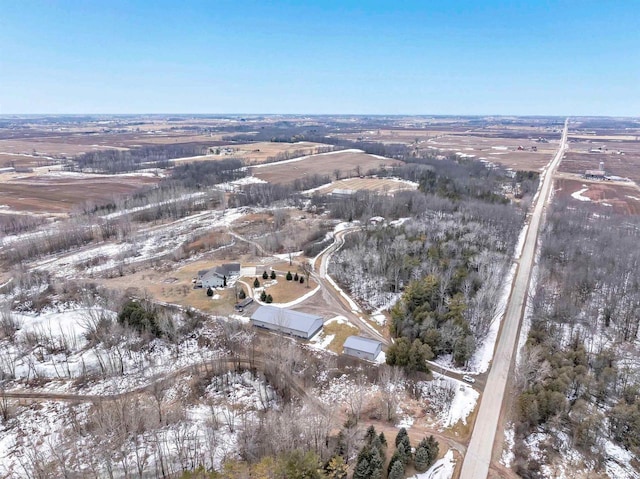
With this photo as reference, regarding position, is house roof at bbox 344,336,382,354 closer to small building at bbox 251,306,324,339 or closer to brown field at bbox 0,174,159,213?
small building at bbox 251,306,324,339

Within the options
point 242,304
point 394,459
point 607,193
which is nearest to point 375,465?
point 394,459

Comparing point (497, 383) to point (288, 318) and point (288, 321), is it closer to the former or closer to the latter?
point (288, 321)

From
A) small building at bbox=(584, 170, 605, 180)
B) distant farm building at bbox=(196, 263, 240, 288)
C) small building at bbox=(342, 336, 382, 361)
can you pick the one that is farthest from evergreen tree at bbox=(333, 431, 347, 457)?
small building at bbox=(584, 170, 605, 180)

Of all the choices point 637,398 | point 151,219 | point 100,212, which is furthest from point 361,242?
point 100,212

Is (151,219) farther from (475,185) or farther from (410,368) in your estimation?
(475,185)

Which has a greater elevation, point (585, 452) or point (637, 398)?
point (637, 398)
